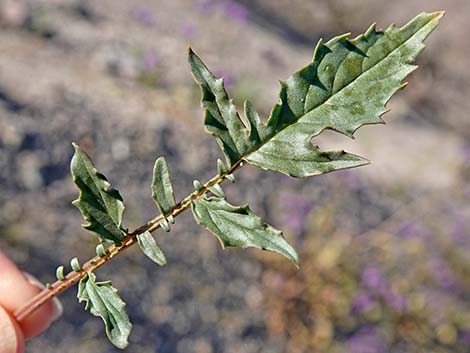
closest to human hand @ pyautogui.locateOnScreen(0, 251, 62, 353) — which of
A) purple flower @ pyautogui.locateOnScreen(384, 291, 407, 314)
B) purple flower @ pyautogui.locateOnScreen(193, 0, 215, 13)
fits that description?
purple flower @ pyautogui.locateOnScreen(384, 291, 407, 314)

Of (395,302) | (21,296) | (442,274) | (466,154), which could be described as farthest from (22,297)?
(466,154)

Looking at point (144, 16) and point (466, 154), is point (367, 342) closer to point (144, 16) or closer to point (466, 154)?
point (466, 154)

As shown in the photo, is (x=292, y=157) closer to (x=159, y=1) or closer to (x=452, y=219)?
(x=452, y=219)

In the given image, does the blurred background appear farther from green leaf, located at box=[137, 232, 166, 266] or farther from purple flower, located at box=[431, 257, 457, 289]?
green leaf, located at box=[137, 232, 166, 266]

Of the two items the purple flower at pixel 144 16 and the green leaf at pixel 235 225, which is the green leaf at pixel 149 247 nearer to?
the green leaf at pixel 235 225

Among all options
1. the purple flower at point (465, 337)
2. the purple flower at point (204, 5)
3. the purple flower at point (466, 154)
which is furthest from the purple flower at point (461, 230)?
the purple flower at point (204, 5)

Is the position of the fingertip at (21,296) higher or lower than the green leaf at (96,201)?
lower
